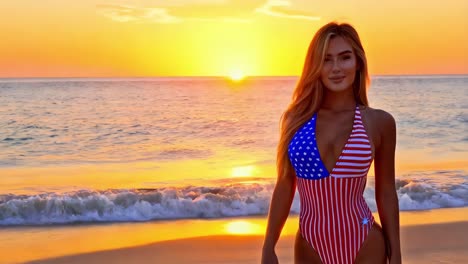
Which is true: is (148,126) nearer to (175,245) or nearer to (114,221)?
(114,221)

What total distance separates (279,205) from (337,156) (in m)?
0.39

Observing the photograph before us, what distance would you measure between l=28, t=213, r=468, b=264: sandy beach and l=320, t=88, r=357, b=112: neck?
14.6 ft

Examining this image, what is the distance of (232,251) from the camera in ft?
26.2

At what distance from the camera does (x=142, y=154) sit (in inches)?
718

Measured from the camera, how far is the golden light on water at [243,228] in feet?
29.8

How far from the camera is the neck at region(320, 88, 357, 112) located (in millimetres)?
3352

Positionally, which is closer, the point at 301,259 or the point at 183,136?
the point at 301,259

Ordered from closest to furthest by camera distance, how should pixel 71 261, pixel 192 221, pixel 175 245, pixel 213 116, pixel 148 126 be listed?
pixel 71 261 < pixel 175 245 < pixel 192 221 < pixel 148 126 < pixel 213 116

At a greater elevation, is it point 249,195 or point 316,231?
point 316,231

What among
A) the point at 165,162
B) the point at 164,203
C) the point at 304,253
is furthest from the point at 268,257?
the point at 165,162

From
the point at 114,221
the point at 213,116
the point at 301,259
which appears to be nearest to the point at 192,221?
the point at 114,221

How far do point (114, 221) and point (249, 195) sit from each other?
234 cm

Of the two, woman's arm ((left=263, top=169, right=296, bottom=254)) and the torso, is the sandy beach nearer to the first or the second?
woman's arm ((left=263, top=169, right=296, bottom=254))

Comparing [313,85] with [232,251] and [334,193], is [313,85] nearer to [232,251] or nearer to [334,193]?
[334,193]
